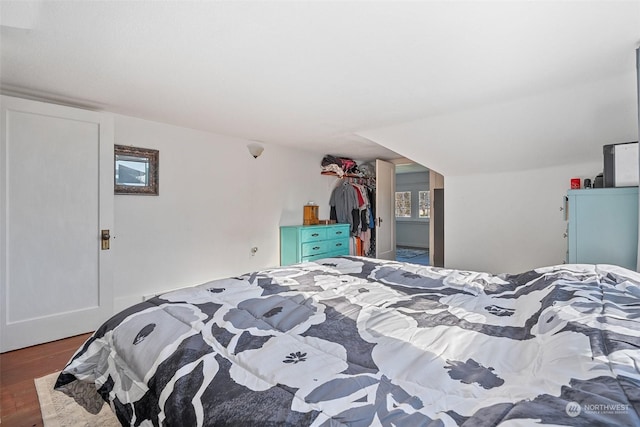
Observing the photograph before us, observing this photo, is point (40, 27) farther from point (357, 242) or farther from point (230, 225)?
point (357, 242)

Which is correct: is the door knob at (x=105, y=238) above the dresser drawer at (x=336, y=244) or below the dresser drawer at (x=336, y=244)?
above

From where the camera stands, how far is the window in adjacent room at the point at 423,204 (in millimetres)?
7812

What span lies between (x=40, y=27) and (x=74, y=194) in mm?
1507

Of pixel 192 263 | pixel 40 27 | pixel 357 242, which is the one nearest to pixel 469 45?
pixel 40 27

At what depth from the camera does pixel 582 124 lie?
8.43 feet

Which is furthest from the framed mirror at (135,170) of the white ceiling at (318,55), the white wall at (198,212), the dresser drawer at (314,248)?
the dresser drawer at (314,248)

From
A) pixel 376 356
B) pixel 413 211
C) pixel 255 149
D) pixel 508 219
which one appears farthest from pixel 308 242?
pixel 413 211

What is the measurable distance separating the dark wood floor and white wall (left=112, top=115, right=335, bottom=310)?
64 cm

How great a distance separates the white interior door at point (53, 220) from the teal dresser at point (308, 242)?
2.15 meters

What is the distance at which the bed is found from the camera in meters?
0.68

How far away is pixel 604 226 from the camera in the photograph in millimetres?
1972

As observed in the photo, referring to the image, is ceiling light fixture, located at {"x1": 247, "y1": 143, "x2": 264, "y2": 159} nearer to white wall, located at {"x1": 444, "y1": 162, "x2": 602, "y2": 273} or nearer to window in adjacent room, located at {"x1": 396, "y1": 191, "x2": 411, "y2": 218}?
white wall, located at {"x1": 444, "y1": 162, "x2": 602, "y2": 273}

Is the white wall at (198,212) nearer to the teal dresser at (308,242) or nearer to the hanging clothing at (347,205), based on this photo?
the teal dresser at (308,242)

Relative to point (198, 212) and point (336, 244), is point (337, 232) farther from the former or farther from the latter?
point (198, 212)
